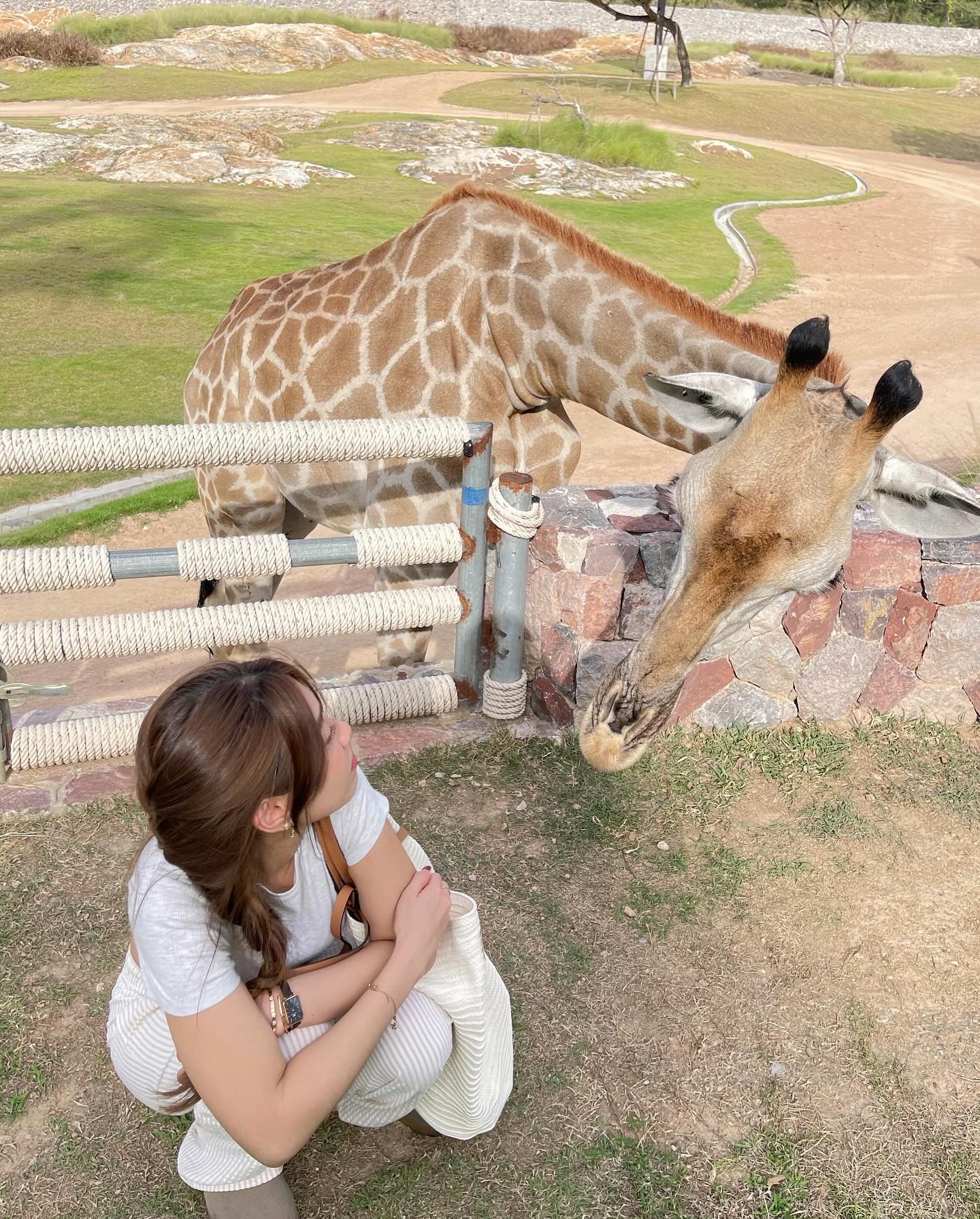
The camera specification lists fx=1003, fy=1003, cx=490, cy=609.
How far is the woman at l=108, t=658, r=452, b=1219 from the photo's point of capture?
1824 mm

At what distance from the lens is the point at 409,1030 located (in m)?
A: 2.27

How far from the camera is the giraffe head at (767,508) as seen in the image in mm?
2914

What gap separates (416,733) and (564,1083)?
1.72 metres

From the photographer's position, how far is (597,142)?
24.7 meters

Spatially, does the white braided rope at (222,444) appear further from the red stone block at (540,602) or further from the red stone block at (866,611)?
the red stone block at (866,611)

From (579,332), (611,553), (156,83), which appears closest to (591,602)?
Result: (611,553)

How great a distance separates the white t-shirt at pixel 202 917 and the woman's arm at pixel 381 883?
0.03 m

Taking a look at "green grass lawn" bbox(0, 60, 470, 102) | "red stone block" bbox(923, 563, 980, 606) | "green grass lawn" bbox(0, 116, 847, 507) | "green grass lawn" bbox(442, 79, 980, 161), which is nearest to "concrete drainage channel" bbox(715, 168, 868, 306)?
"green grass lawn" bbox(0, 116, 847, 507)

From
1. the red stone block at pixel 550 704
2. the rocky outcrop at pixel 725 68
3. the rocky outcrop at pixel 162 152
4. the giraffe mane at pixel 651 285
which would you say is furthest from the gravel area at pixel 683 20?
the red stone block at pixel 550 704

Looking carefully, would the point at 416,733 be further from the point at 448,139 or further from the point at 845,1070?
the point at 448,139

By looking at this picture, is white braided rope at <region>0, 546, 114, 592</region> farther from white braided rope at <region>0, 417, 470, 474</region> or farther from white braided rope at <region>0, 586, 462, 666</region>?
white braided rope at <region>0, 417, 470, 474</region>

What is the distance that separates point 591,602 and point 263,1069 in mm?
2468

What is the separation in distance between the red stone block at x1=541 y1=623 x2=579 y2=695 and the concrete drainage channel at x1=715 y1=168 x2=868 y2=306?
10.7 m

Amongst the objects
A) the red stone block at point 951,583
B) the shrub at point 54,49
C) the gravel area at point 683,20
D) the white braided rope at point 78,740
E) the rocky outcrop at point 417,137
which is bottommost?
the white braided rope at point 78,740
